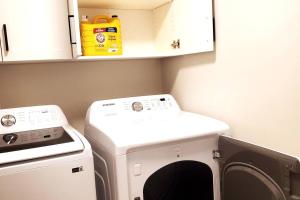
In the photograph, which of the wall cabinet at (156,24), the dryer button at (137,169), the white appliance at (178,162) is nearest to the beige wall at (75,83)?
the wall cabinet at (156,24)

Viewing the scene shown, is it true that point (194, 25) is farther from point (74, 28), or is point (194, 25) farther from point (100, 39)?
point (74, 28)

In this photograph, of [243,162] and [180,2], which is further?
[180,2]

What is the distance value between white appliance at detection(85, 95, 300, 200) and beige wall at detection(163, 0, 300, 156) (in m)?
0.17

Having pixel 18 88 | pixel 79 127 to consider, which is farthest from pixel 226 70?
pixel 18 88

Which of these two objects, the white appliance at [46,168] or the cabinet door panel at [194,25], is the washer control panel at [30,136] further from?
the cabinet door panel at [194,25]

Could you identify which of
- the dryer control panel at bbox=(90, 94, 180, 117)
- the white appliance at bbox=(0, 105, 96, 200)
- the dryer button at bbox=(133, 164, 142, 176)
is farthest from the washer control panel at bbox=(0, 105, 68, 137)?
the dryer button at bbox=(133, 164, 142, 176)

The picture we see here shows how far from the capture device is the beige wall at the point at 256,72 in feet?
4.88

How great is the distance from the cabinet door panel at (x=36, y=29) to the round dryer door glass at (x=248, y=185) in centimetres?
136

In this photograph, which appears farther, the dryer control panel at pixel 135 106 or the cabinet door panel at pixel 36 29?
the dryer control panel at pixel 135 106

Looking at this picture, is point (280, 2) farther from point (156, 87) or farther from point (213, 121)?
point (156, 87)

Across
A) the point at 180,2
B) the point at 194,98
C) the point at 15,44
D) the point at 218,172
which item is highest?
the point at 180,2

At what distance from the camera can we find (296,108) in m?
1.48

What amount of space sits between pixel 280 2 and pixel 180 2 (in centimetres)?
93

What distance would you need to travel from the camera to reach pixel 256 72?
1.69 m
